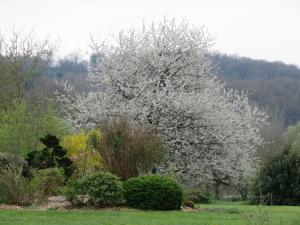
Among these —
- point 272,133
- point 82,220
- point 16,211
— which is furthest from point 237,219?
point 272,133

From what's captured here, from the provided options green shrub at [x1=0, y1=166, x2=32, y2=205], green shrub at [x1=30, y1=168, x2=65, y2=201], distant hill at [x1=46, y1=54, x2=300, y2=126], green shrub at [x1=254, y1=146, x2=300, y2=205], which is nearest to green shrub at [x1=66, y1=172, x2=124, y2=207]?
green shrub at [x1=30, y1=168, x2=65, y2=201]

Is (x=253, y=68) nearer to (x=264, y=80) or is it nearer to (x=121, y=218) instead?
(x=264, y=80)

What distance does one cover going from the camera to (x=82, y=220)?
427 inches

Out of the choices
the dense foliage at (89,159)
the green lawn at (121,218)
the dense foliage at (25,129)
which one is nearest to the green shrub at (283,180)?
the dense foliage at (89,159)

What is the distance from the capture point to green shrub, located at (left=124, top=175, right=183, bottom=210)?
13.6 meters

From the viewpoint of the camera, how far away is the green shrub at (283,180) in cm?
2100

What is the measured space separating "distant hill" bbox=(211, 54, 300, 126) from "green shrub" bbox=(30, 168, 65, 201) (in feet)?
153

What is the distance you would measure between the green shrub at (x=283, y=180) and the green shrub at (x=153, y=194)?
7943 mm

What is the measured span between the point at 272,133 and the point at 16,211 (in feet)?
155

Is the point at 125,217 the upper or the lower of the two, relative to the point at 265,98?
lower

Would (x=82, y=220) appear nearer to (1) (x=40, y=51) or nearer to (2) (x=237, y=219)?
(2) (x=237, y=219)

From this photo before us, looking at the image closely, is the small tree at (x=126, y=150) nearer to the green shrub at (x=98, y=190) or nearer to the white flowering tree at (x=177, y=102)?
the green shrub at (x=98, y=190)

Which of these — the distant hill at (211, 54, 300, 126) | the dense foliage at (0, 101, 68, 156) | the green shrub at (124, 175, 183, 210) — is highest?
the distant hill at (211, 54, 300, 126)

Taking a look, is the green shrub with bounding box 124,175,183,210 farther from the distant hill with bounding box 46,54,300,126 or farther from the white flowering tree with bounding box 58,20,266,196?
the distant hill with bounding box 46,54,300,126
